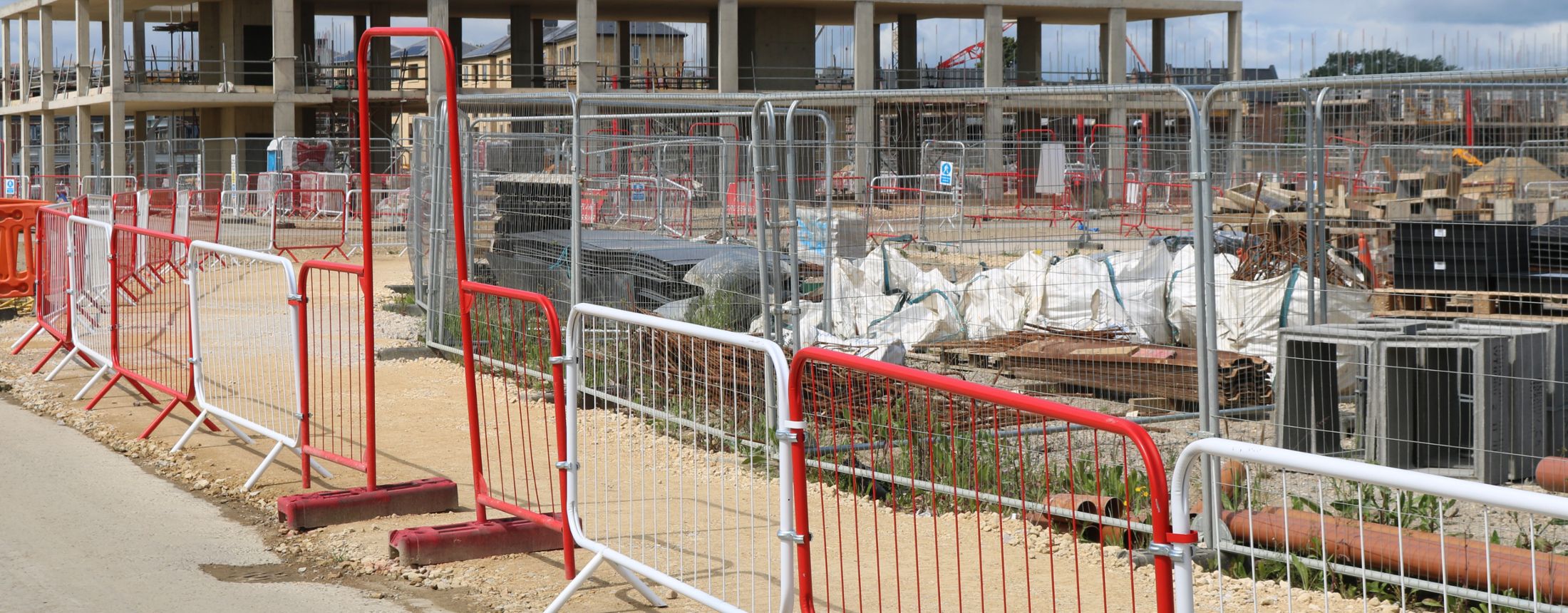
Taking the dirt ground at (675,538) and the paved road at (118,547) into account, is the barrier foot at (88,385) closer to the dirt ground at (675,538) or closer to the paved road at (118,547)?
the dirt ground at (675,538)

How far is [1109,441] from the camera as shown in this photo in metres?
8.68

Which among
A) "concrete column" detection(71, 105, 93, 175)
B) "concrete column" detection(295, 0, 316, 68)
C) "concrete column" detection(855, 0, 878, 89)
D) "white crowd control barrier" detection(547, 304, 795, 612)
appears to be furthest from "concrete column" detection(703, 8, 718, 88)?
"white crowd control barrier" detection(547, 304, 795, 612)

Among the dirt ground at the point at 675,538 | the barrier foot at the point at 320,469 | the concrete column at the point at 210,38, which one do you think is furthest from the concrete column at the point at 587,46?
the barrier foot at the point at 320,469

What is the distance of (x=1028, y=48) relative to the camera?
5719 cm

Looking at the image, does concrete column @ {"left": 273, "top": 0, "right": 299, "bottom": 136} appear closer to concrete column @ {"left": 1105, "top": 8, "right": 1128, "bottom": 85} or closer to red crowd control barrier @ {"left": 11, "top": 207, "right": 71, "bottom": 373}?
concrete column @ {"left": 1105, "top": 8, "right": 1128, "bottom": 85}

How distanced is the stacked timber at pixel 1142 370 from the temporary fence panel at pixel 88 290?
7.13 metres

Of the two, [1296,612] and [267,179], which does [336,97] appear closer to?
[267,179]

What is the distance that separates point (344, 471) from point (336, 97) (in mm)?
41317

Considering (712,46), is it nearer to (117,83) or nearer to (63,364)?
(117,83)

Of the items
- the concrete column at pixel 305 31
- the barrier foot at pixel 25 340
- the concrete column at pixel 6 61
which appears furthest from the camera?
the concrete column at pixel 6 61

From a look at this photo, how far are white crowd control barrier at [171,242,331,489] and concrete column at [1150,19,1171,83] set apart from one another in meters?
48.1

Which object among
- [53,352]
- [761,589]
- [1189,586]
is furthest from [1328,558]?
[53,352]

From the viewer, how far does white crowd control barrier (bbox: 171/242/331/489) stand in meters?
8.61

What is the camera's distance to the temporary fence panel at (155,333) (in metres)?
10.4
